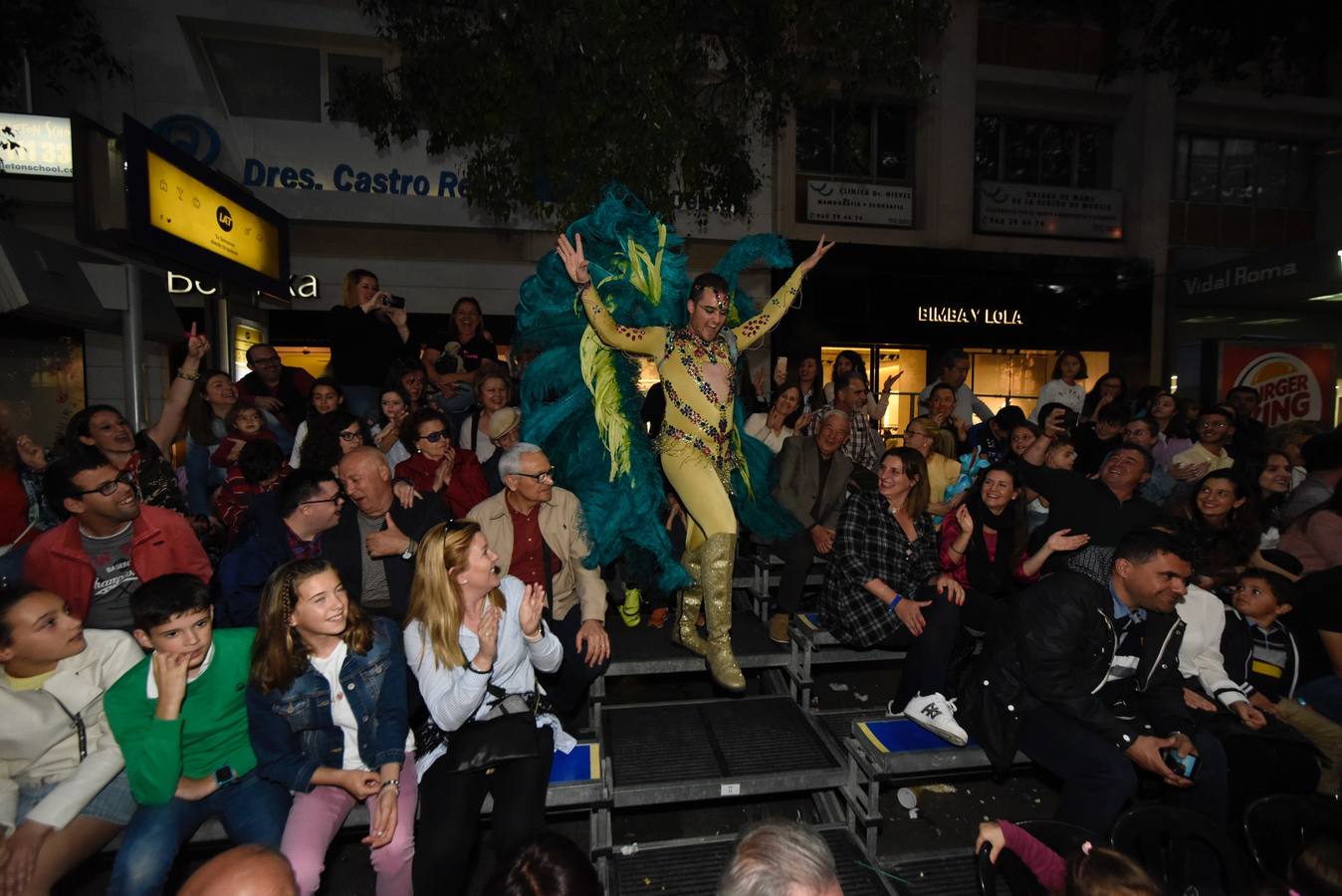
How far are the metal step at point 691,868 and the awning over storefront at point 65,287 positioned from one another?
6.75 m

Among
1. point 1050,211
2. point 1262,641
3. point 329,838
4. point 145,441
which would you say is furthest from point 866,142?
point 329,838

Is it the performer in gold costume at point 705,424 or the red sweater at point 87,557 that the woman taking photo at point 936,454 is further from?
the red sweater at point 87,557

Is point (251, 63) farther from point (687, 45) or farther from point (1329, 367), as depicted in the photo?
point (1329, 367)

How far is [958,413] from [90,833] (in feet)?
23.6

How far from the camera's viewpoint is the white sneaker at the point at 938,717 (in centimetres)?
312

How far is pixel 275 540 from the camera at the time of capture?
314cm

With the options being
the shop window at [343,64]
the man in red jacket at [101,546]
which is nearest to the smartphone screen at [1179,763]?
the man in red jacket at [101,546]

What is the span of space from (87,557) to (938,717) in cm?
399

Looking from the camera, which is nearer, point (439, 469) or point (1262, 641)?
point (1262, 641)

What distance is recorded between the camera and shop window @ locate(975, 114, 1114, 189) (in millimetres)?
13148

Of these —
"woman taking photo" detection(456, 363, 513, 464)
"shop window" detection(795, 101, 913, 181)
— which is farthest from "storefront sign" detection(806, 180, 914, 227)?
"woman taking photo" detection(456, 363, 513, 464)

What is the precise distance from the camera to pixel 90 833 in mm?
2361

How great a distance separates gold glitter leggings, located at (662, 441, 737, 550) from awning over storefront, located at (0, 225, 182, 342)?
589 centimetres

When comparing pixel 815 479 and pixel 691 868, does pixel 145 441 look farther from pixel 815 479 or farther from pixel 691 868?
pixel 815 479
